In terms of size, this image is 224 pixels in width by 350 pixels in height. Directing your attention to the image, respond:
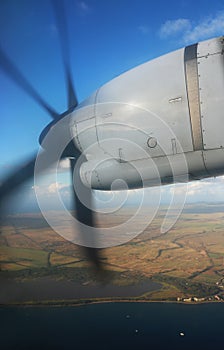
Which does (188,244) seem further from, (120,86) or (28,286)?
(120,86)

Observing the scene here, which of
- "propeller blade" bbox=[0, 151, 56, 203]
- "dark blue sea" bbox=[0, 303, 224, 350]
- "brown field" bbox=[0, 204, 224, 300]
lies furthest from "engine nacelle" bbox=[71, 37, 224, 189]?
"brown field" bbox=[0, 204, 224, 300]

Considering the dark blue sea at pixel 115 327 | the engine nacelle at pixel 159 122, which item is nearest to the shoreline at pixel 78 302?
the dark blue sea at pixel 115 327

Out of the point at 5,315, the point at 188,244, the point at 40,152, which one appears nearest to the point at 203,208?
the point at 188,244

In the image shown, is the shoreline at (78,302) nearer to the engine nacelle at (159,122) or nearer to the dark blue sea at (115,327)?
the dark blue sea at (115,327)

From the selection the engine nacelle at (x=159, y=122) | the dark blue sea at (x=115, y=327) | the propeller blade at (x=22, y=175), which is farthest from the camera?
the dark blue sea at (x=115, y=327)

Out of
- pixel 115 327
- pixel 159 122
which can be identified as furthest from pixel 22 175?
pixel 115 327

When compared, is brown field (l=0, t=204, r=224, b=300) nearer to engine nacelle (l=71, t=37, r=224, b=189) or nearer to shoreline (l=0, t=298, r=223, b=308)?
shoreline (l=0, t=298, r=223, b=308)

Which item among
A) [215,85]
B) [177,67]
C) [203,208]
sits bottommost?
[203,208]
